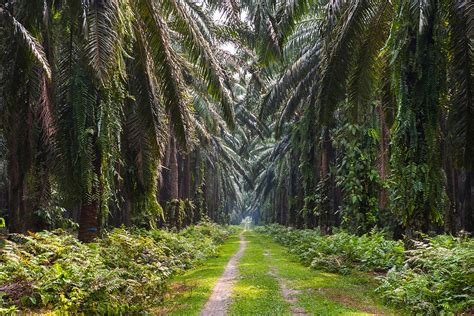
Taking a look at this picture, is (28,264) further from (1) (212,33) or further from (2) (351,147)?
(2) (351,147)

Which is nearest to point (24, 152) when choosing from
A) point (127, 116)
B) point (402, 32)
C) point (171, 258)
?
point (127, 116)

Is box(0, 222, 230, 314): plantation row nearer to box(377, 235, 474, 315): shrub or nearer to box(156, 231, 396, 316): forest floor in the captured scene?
box(156, 231, 396, 316): forest floor

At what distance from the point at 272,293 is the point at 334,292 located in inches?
50.9

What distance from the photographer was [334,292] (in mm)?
9453

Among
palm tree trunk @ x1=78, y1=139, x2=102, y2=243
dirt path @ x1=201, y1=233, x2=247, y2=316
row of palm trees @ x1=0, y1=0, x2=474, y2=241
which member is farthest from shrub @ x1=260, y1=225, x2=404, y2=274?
palm tree trunk @ x1=78, y1=139, x2=102, y2=243

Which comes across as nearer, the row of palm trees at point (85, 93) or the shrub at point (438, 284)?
the shrub at point (438, 284)

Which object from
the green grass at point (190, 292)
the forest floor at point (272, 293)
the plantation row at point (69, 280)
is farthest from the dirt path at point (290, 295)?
the plantation row at point (69, 280)

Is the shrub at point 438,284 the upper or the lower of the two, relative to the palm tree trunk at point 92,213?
lower

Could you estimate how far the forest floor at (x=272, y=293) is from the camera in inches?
308

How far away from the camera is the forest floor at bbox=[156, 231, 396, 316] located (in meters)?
7.83

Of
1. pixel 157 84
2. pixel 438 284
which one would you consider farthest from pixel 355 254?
pixel 157 84

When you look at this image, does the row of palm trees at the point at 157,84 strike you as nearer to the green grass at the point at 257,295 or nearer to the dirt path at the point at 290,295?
the dirt path at the point at 290,295

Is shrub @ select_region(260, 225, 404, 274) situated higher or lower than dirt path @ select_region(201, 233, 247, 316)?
higher

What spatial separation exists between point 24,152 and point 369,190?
12.3m
